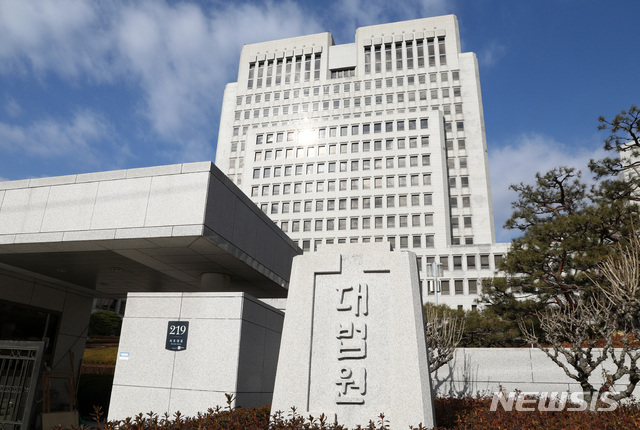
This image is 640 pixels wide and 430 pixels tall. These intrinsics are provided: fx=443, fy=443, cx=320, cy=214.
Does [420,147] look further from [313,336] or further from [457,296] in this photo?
[313,336]

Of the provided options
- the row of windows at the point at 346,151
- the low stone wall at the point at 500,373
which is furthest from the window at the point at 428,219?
the low stone wall at the point at 500,373

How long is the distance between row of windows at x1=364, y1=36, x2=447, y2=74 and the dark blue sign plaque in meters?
68.7

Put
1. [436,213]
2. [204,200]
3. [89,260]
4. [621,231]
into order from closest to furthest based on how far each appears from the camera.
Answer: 1. [204,200]
2. [89,260]
3. [621,231]
4. [436,213]

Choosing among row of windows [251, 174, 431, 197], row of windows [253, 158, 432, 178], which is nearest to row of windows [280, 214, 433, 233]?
row of windows [251, 174, 431, 197]

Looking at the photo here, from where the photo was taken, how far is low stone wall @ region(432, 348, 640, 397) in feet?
58.0

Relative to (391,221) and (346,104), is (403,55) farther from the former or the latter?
(391,221)

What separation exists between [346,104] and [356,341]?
6817 centimetres

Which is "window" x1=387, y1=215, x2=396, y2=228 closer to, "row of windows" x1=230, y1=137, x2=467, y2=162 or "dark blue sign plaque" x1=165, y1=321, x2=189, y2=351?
"row of windows" x1=230, y1=137, x2=467, y2=162

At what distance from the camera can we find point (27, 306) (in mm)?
16297

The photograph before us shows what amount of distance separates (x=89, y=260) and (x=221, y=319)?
547 cm

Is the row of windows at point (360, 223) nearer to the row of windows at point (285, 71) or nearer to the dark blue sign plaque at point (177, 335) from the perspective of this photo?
the row of windows at point (285, 71)

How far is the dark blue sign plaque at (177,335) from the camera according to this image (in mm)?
11102

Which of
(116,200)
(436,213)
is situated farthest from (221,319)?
(436,213)

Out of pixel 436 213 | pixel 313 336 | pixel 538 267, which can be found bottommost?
pixel 313 336
